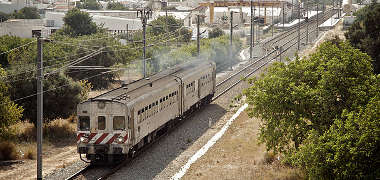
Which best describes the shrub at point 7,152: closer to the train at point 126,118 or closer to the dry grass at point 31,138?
the dry grass at point 31,138

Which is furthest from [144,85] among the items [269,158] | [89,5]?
[89,5]

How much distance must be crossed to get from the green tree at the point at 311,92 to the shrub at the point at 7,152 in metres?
11.9

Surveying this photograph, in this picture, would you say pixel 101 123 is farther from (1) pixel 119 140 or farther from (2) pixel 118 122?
(1) pixel 119 140

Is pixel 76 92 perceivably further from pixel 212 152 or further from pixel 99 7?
pixel 99 7

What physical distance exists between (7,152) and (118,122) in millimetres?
7272

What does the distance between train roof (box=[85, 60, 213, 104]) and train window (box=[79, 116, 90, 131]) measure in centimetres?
83

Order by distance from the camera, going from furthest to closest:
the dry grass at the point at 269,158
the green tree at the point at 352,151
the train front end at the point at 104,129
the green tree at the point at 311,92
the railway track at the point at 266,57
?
the railway track at the point at 266,57, the dry grass at the point at 269,158, the train front end at the point at 104,129, the green tree at the point at 311,92, the green tree at the point at 352,151

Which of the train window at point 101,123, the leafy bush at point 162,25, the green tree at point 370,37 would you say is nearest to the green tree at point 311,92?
the train window at point 101,123

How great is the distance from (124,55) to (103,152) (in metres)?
35.8

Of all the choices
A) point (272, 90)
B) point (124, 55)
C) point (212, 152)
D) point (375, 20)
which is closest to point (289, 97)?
point (272, 90)

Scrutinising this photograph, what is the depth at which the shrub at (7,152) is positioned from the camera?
88.9ft

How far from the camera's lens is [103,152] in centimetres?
2339

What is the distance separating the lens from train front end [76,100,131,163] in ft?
76.1

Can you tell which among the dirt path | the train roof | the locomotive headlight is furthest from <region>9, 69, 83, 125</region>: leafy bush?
the dirt path
